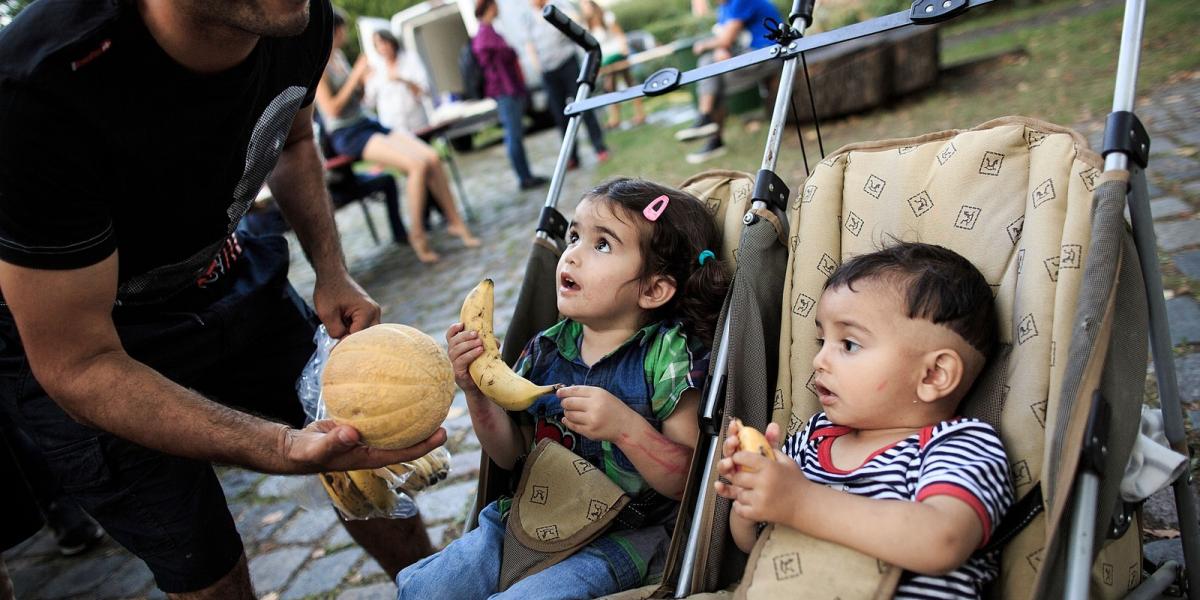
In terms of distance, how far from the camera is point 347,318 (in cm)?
260

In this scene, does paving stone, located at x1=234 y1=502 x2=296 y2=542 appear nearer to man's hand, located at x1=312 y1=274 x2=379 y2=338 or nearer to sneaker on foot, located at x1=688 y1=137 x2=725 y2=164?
man's hand, located at x1=312 y1=274 x2=379 y2=338

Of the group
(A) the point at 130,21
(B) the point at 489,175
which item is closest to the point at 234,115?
(A) the point at 130,21

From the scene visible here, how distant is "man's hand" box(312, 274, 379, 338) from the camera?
101 inches

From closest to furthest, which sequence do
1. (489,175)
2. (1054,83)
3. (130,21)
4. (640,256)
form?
1. (130,21)
2. (640,256)
3. (1054,83)
4. (489,175)

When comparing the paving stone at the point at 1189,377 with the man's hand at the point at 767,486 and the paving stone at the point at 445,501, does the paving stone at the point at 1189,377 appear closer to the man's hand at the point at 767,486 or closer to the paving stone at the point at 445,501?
the man's hand at the point at 767,486

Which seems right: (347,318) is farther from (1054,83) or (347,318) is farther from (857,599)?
(1054,83)

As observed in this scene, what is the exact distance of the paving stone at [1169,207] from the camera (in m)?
4.05

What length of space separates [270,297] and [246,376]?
0.27m

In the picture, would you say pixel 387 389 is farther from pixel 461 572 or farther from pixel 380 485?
pixel 380 485

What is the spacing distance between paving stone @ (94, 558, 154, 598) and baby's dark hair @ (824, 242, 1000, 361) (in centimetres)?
331

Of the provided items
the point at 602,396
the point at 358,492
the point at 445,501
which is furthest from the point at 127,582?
the point at 602,396

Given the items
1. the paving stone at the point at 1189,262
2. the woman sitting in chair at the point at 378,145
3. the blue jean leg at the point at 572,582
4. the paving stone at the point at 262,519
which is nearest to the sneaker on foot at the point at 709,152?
the woman sitting in chair at the point at 378,145

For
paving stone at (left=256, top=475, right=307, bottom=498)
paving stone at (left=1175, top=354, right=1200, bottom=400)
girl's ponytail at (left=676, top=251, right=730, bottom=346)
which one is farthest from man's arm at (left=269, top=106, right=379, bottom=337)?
paving stone at (left=1175, top=354, right=1200, bottom=400)

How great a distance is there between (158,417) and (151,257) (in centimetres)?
49
